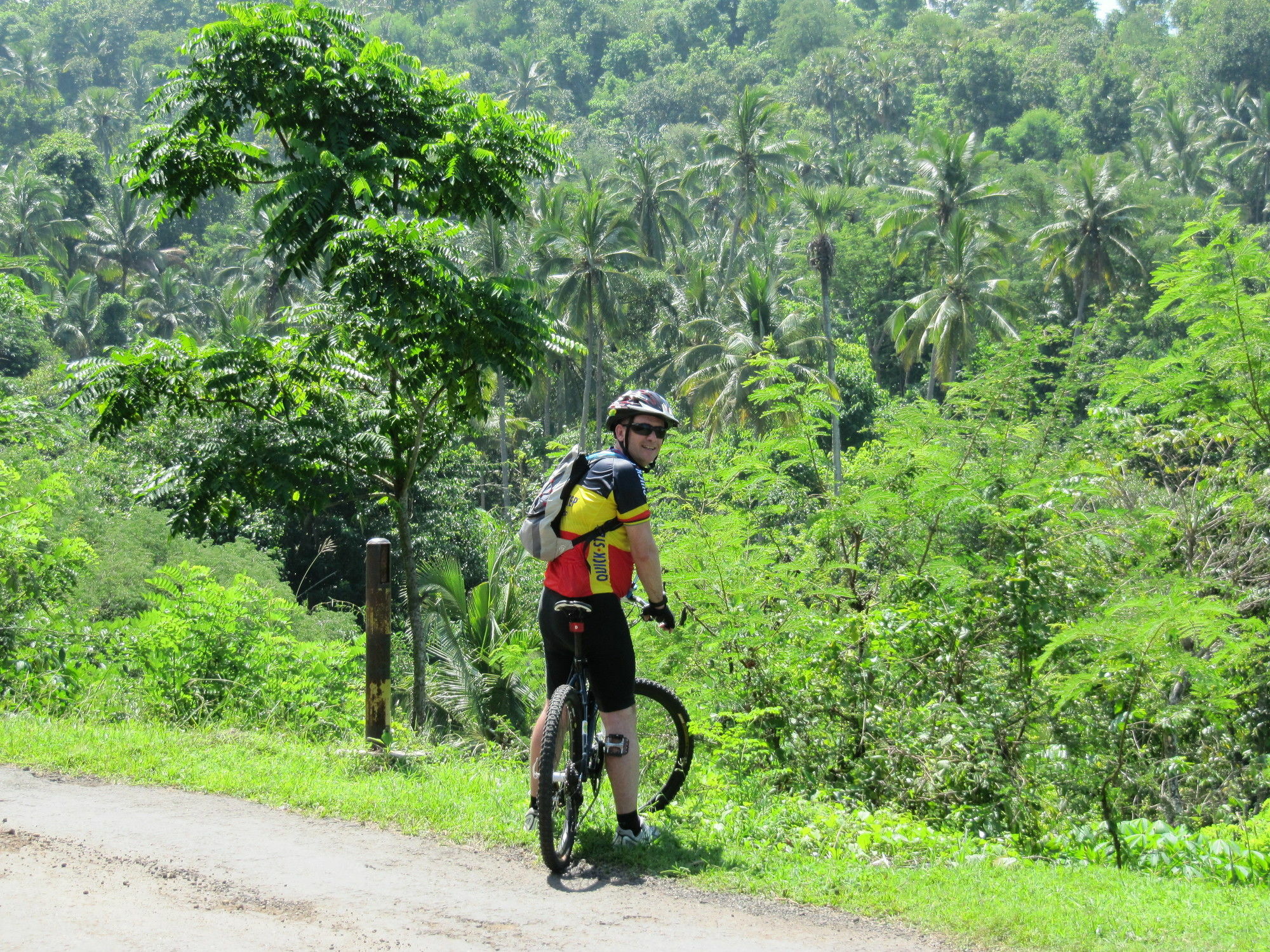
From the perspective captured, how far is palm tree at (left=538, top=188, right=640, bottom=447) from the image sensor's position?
3775 cm

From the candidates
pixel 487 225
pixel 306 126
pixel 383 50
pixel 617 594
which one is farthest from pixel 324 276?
pixel 487 225

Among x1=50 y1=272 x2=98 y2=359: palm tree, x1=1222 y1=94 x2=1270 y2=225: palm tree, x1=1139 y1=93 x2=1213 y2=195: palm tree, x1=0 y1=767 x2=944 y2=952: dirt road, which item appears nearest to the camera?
x1=0 y1=767 x2=944 y2=952: dirt road

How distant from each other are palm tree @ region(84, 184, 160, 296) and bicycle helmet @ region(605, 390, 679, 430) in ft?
183

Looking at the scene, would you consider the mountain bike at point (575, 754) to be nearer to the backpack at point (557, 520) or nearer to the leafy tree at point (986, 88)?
the backpack at point (557, 520)

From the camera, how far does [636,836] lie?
4.59 meters

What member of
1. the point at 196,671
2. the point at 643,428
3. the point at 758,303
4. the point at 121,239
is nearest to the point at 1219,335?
the point at 643,428

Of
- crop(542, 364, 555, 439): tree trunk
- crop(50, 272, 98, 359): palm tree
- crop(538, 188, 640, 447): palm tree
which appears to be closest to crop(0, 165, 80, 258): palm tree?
crop(50, 272, 98, 359): palm tree

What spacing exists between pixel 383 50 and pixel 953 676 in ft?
18.0

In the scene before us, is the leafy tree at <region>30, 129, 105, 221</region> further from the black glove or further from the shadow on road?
the shadow on road

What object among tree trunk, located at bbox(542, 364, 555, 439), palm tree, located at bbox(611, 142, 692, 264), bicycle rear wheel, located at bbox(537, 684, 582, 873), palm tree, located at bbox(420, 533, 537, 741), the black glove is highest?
palm tree, located at bbox(611, 142, 692, 264)

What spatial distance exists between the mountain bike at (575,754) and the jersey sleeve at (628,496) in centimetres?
40

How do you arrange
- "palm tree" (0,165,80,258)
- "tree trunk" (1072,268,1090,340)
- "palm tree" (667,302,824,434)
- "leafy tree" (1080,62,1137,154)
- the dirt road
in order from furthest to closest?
"leafy tree" (1080,62,1137,154) → "palm tree" (0,165,80,258) → "tree trunk" (1072,268,1090,340) → "palm tree" (667,302,824,434) → the dirt road

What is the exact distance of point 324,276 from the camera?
24.4 feet

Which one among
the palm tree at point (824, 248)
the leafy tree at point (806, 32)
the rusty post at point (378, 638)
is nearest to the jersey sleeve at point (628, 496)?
the rusty post at point (378, 638)
